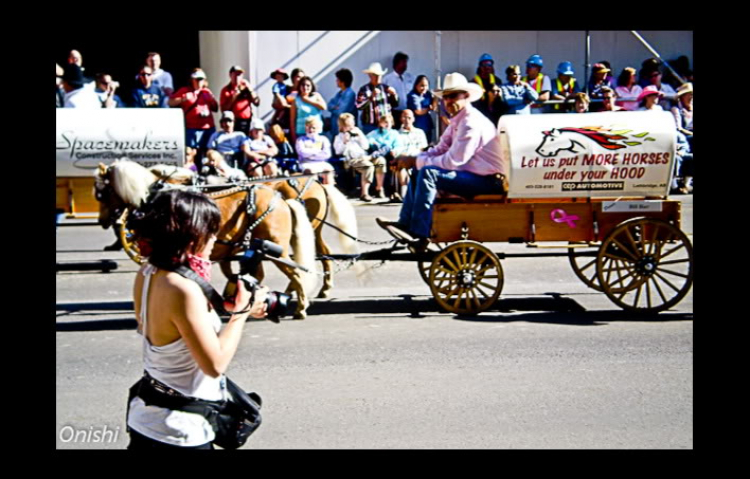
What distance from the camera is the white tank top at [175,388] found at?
343cm

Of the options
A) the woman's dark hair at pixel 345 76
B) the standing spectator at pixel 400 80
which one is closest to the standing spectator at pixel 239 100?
the woman's dark hair at pixel 345 76

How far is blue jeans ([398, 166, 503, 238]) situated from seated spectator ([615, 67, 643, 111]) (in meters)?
7.59

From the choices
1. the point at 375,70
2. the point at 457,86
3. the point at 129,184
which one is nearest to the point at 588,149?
the point at 457,86

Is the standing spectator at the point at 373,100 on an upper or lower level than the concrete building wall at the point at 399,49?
lower

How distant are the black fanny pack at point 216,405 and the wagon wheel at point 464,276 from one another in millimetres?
5263

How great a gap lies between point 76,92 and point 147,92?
3.88 ft

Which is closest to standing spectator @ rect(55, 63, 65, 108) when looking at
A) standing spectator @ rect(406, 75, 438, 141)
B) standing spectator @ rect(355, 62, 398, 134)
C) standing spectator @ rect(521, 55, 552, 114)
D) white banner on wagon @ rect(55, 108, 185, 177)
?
white banner on wagon @ rect(55, 108, 185, 177)

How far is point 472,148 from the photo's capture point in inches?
346

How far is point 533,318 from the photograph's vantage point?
8.60m

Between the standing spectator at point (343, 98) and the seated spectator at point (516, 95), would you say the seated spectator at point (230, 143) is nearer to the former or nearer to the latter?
the standing spectator at point (343, 98)

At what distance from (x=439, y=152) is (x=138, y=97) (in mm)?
8113

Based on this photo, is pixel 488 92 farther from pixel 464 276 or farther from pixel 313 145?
pixel 464 276

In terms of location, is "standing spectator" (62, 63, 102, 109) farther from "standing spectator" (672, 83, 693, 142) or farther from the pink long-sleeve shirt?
"standing spectator" (672, 83, 693, 142)

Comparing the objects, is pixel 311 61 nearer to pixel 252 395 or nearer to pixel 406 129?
pixel 406 129
